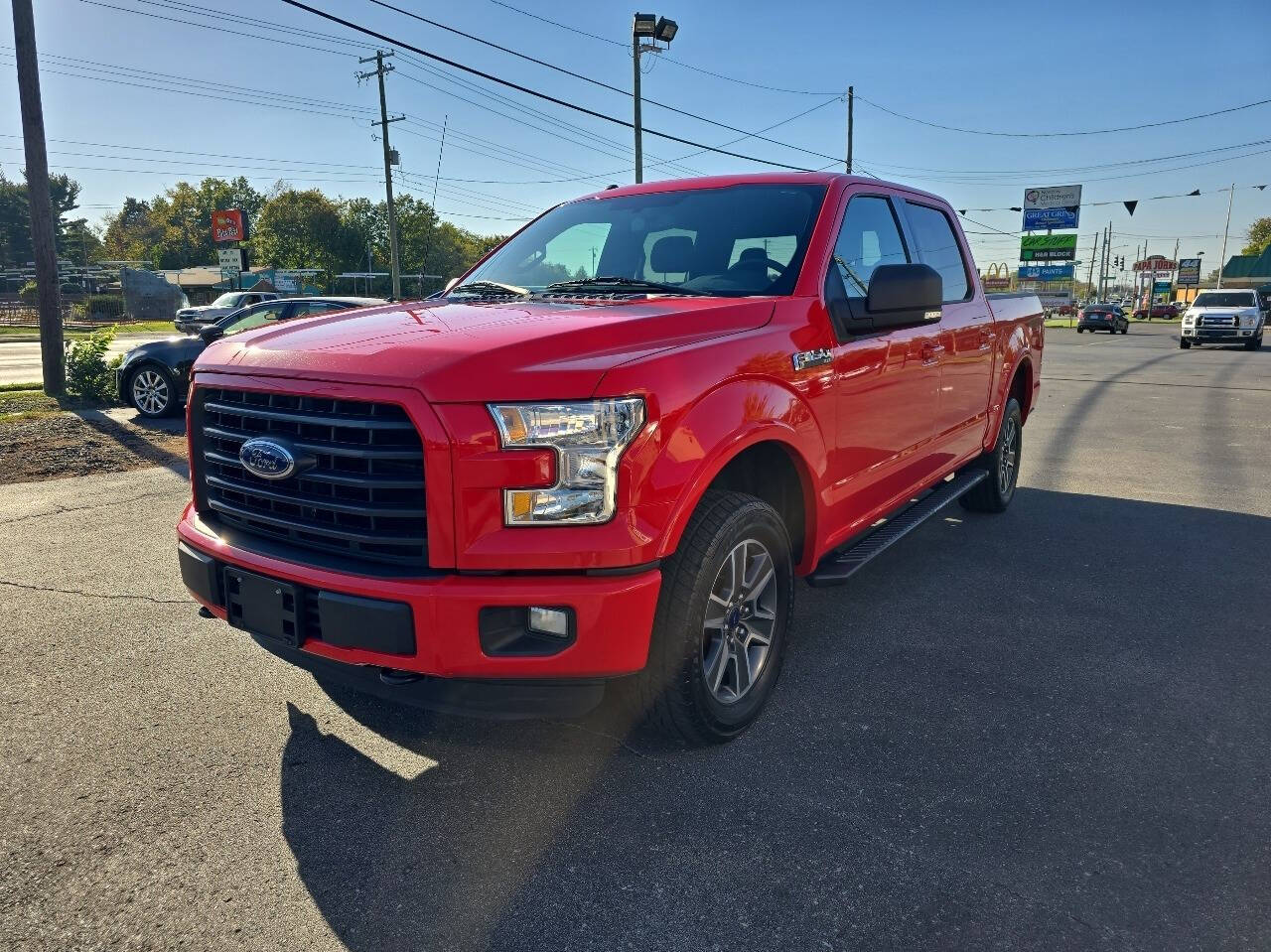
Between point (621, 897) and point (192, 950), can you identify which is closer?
point (192, 950)

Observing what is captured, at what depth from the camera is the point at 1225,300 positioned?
91.7 feet

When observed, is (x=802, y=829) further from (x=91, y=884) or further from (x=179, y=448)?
(x=179, y=448)

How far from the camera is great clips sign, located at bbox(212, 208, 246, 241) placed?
220 feet

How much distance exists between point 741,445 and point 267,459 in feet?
4.74

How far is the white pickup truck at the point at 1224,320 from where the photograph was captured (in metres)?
26.8

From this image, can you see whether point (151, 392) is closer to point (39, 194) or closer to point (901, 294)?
point (39, 194)

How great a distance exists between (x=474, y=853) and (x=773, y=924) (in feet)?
2.72

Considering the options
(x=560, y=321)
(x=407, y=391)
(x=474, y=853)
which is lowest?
(x=474, y=853)

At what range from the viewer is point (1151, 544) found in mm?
5418

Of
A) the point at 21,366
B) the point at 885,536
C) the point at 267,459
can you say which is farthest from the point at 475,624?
the point at 21,366

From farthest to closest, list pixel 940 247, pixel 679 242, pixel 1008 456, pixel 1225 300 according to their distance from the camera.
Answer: pixel 1225 300
pixel 1008 456
pixel 940 247
pixel 679 242

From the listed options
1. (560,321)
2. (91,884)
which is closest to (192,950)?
(91,884)

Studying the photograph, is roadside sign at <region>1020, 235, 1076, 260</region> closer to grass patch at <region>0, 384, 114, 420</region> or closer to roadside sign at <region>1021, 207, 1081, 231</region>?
roadside sign at <region>1021, 207, 1081, 231</region>

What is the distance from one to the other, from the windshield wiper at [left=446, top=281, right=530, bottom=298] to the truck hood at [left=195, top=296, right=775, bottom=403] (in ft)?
1.25
